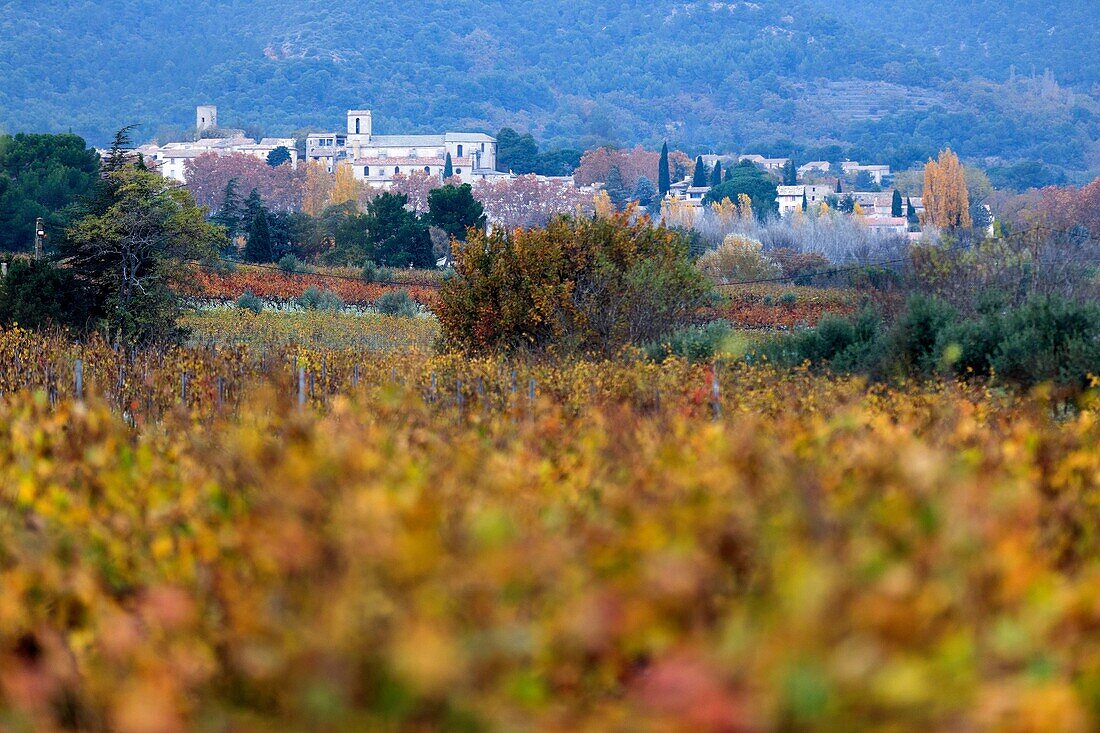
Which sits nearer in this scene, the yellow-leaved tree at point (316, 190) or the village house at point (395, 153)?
the yellow-leaved tree at point (316, 190)

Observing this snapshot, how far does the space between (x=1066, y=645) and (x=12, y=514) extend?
2787 millimetres

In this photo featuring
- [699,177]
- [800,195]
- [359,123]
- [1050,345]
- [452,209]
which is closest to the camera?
[1050,345]

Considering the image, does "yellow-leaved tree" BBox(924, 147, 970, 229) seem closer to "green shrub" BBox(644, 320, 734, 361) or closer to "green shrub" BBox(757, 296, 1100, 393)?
"green shrub" BBox(757, 296, 1100, 393)

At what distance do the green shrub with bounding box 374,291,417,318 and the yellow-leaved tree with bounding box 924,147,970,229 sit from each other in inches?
2637

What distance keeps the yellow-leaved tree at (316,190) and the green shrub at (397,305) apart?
64.3 meters

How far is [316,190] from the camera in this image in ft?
362

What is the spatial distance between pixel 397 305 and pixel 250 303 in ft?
11.5

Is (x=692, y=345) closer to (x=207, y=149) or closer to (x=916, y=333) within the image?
(x=916, y=333)

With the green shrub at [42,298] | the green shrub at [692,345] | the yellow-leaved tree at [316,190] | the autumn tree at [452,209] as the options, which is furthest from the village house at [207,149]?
the green shrub at [692,345]

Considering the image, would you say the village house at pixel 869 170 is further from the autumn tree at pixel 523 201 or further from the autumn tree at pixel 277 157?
the autumn tree at pixel 523 201

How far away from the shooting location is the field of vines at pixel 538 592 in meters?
1.93

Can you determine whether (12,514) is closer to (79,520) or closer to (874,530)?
(79,520)

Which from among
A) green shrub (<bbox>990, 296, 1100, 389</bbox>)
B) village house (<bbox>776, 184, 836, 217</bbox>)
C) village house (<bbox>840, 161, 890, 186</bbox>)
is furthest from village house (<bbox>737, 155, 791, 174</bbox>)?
green shrub (<bbox>990, 296, 1100, 389</bbox>)

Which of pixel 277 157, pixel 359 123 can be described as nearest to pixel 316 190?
pixel 277 157
